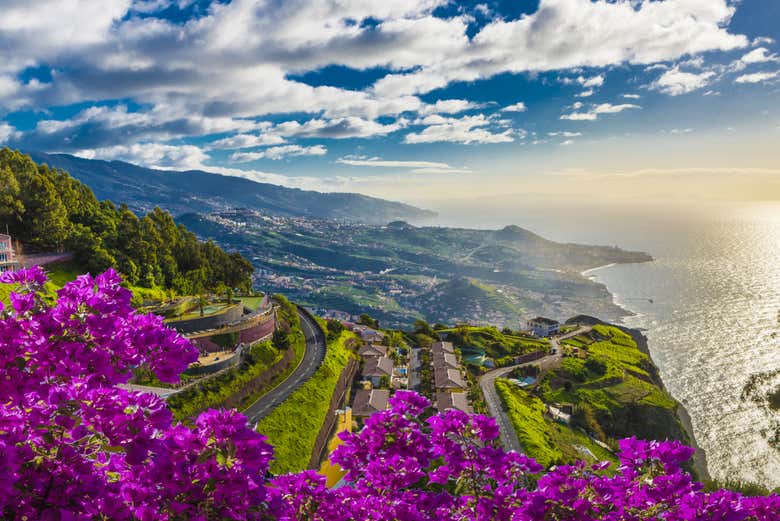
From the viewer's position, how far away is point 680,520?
4.39 metres

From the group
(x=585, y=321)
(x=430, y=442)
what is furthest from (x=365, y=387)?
(x=585, y=321)

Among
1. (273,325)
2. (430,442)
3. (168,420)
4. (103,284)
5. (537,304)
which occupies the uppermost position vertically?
(103,284)

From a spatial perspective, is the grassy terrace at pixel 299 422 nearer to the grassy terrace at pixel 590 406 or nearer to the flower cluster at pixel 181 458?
the grassy terrace at pixel 590 406

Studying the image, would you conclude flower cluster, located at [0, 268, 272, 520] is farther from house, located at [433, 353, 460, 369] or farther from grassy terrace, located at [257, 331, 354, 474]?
house, located at [433, 353, 460, 369]

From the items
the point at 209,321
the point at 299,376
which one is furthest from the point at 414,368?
the point at 209,321

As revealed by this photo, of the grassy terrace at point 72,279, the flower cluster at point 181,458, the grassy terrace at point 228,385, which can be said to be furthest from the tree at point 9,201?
the flower cluster at point 181,458

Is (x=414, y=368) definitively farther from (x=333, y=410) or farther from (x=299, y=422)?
(x=299, y=422)

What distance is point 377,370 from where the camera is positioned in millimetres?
37375

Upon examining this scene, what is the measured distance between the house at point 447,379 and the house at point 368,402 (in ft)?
19.4

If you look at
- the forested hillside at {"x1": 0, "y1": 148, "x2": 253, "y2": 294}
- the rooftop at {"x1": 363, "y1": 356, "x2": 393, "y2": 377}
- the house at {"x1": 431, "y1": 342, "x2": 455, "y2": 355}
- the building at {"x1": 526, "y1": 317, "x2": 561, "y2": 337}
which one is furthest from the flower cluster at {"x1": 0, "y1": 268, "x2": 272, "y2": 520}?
the building at {"x1": 526, "y1": 317, "x2": 561, "y2": 337}

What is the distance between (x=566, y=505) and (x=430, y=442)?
4.89 ft

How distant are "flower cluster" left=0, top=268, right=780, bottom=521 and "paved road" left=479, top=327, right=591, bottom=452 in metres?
16.9

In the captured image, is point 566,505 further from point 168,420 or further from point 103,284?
point 103,284

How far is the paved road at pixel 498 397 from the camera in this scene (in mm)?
30672
